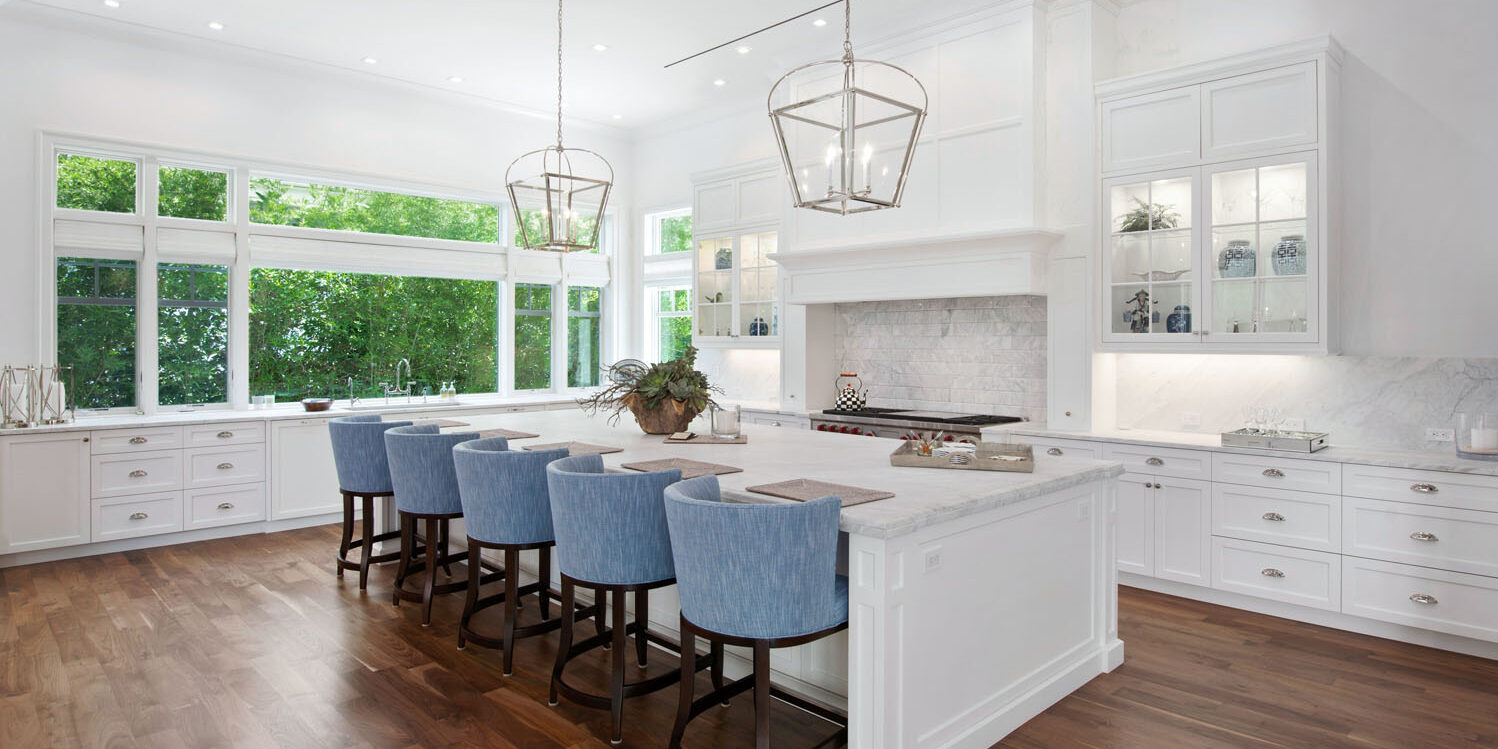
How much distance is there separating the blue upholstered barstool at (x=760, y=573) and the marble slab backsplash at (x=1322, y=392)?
135 inches

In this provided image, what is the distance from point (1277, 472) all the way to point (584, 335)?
243 inches

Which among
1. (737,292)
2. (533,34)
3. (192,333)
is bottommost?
(192,333)

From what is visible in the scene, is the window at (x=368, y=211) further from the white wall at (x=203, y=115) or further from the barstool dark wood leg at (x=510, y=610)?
the barstool dark wood leg at (x=510, y=610)

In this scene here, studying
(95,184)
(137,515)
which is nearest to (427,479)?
(137,515)

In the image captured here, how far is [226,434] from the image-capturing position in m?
5.95

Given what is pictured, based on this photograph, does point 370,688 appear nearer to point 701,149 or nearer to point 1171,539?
point 1171,539

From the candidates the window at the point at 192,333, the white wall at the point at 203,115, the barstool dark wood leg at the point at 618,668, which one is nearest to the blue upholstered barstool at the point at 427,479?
the barstool dark wood leg at the point at 618,668

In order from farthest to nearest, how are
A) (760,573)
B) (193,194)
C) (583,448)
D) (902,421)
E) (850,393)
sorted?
(850,393), (193,194), (902,421), (583,448), (760,573)

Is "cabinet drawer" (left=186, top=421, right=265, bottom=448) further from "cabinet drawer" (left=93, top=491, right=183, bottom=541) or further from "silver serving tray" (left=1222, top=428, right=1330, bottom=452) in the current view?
"silver serving tray" (left=1222, top=428, right=1330, bottom=452)

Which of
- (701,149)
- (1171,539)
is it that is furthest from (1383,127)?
(701,149)

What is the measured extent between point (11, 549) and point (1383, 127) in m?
8.09

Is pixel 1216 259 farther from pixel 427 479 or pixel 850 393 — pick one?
pixel 427 479

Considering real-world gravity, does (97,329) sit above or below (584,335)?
below

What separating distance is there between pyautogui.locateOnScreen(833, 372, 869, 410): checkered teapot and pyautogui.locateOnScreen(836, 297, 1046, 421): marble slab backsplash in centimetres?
6
